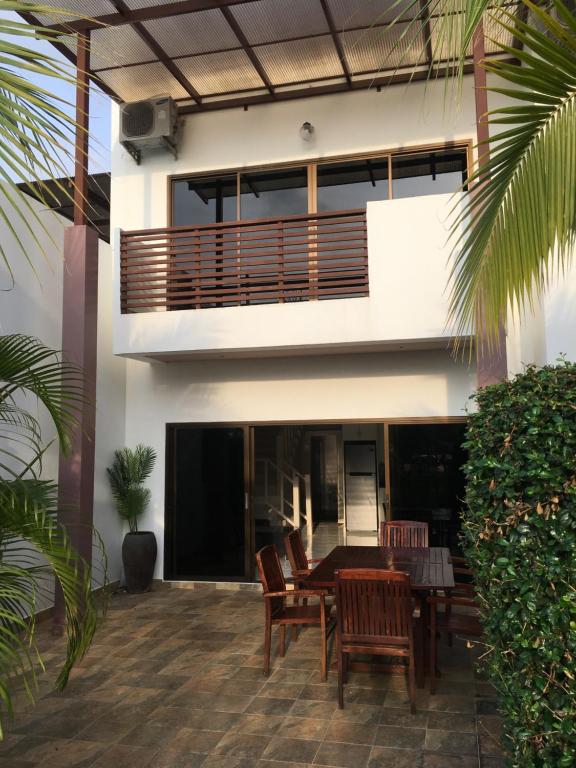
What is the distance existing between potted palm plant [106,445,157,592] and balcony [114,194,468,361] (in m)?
1.46

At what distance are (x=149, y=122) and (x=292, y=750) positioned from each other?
744cm

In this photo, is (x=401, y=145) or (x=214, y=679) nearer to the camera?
(x=214, y=679)

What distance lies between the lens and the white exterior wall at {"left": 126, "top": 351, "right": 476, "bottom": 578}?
769 centimetres

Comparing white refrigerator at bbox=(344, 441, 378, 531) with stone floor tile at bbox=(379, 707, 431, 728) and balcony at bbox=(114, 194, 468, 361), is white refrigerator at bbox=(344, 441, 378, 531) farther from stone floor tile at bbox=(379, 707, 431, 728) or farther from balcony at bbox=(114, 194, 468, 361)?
stone floor tile at bbox=(379, 707, 431, 728)

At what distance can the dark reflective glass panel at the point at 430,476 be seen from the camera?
760cm

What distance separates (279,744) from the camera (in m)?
3.80

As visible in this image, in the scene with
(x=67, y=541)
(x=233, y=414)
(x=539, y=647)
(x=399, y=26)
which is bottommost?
(x=539, y=647)

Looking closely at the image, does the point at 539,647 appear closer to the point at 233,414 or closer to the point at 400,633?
the point at 400,633

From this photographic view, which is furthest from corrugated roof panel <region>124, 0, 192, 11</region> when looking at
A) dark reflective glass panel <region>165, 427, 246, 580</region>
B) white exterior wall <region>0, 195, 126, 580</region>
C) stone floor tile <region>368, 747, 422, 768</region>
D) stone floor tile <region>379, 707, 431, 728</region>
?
stone floor tile <region>368, 747, 422, 768</region>

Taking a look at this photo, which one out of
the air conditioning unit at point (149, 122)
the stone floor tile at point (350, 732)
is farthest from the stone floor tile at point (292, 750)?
the air conditioning unit at point (149, 122)

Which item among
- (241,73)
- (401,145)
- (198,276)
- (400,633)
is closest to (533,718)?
(400,633)

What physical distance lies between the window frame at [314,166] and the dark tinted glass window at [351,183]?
6cm

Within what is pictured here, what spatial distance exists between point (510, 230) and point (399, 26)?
6.11 meters

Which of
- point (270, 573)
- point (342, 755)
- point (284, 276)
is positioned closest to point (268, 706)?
point (342, 755)
